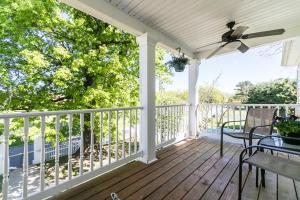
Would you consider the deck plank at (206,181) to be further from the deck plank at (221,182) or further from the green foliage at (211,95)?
the green foliage at (211,95)

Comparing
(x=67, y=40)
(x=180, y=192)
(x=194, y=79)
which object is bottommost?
(x=180, y=192)

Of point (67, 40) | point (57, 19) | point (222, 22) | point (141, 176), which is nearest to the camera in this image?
point (141, 176)

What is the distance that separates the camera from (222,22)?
2787 mm

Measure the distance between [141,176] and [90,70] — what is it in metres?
3.91

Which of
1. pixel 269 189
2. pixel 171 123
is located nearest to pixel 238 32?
pixel 269 189

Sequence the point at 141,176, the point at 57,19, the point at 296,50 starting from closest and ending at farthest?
the point at 141,176 → the point at 296,50 → the point at 57,19

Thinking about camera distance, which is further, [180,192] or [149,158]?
[149,158]

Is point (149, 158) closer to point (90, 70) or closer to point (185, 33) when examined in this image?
point (185, 33)

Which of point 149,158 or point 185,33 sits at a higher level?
point 185,33

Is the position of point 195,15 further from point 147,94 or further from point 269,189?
point 269,189

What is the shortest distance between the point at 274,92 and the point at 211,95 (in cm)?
360

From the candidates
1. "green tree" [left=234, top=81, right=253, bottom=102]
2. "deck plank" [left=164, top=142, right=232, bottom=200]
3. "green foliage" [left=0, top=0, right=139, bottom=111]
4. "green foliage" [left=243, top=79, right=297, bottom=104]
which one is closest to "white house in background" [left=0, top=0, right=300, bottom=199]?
"deck plank" [left=164, top=142, right=232, bottom=200]

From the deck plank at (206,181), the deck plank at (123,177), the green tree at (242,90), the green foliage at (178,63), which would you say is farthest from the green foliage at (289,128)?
the green tree at (242,90)

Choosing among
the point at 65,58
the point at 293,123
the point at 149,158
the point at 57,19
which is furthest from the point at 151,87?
the point at 57,19
